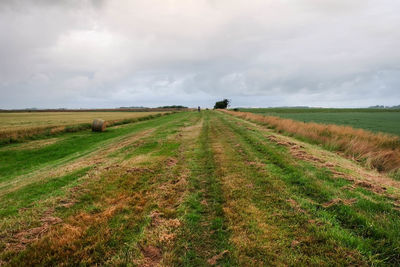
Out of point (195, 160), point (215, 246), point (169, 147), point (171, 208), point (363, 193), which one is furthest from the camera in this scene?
point (169, 147)

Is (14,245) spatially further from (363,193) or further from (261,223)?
(363,193)

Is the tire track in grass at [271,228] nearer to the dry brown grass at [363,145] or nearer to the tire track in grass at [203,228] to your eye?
the tire track in grass at [203,228]

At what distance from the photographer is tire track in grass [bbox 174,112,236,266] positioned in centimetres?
290

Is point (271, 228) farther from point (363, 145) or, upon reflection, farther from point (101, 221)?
point (363, 145)

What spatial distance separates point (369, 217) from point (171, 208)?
455 centimetres

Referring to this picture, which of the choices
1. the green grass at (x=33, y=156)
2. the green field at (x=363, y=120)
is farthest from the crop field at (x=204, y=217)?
the green field at (x=363, y=120)

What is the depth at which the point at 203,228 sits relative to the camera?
3645 mm

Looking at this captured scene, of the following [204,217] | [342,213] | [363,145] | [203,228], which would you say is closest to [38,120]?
[204,217]

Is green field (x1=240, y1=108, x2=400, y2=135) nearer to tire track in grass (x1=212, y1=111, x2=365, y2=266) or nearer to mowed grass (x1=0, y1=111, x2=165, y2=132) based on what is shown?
tire track in grass (x1=212, y1=111, x2=365, y2=266)

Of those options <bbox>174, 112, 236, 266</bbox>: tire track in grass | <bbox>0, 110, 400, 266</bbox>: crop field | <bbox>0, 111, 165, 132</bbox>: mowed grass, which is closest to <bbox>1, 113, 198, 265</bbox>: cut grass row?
<bbox>0, 110, 400, 266</bbox>: crop field

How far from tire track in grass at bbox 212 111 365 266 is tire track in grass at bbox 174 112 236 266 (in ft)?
0.73

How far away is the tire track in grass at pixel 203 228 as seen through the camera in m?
2.90

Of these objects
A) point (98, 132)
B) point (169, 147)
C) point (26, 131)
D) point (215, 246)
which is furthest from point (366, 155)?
point (26, 131)

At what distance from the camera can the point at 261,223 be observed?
3.72 meters
